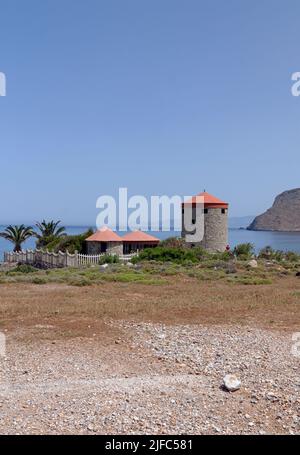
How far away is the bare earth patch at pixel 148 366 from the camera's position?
5707 mm

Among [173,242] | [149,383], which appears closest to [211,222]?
[173,242]

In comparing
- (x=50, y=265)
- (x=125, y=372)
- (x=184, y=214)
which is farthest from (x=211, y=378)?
(x=184, y=214)

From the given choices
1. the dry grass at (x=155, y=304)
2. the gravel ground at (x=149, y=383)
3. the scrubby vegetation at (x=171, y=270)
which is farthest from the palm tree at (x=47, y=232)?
the gravel ground at (x=149, y=383)

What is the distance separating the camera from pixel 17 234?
47219mm

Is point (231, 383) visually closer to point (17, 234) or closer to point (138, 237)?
point (138, 237)

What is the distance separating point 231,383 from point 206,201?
3099 cm

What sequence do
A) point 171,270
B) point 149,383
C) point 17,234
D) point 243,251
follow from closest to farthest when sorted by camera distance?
point 149,383 < point 171,270 < point 243,251 < point 17,234

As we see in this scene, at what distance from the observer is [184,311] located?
498 inches

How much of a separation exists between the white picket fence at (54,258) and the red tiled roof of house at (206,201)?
7874 millimetres

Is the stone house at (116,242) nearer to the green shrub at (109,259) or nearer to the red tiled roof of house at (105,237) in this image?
the red tiled roof of house at (105,237)

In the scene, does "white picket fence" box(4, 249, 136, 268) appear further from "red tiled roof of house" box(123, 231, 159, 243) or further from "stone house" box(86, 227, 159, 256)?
"red tiled roof of house" box(123, 231, 159, 243)

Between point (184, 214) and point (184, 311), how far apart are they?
86.9ft

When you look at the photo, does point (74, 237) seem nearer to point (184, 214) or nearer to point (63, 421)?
point (184, 214)
